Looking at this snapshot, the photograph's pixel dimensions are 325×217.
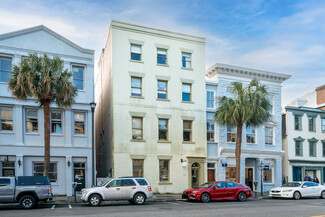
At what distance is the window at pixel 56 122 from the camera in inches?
1031

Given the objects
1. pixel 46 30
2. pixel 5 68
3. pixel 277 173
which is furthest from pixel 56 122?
pixel 277 173

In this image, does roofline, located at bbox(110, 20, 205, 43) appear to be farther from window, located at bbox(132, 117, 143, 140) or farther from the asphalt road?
the asphalt road

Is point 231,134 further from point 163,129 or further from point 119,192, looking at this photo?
point 119,192

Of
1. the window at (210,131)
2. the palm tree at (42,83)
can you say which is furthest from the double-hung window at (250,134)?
the palm tree at (42,83)

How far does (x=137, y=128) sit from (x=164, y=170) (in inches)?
160

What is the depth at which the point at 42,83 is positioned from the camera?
841 inches

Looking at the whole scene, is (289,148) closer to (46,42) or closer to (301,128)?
(301,128)

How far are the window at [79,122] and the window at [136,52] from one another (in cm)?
621


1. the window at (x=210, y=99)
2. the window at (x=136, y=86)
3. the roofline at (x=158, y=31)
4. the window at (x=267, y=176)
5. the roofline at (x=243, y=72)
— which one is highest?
the roofline at (x=158, y=31)

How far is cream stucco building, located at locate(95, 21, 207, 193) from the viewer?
92.1 ft

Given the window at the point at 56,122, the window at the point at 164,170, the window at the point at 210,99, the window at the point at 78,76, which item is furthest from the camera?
the window at the point at 210,99

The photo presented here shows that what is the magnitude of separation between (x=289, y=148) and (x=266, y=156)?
11.7 ft

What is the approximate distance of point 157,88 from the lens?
29.7 meters

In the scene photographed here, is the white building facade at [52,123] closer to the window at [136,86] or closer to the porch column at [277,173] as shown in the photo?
the window at [136,86]
